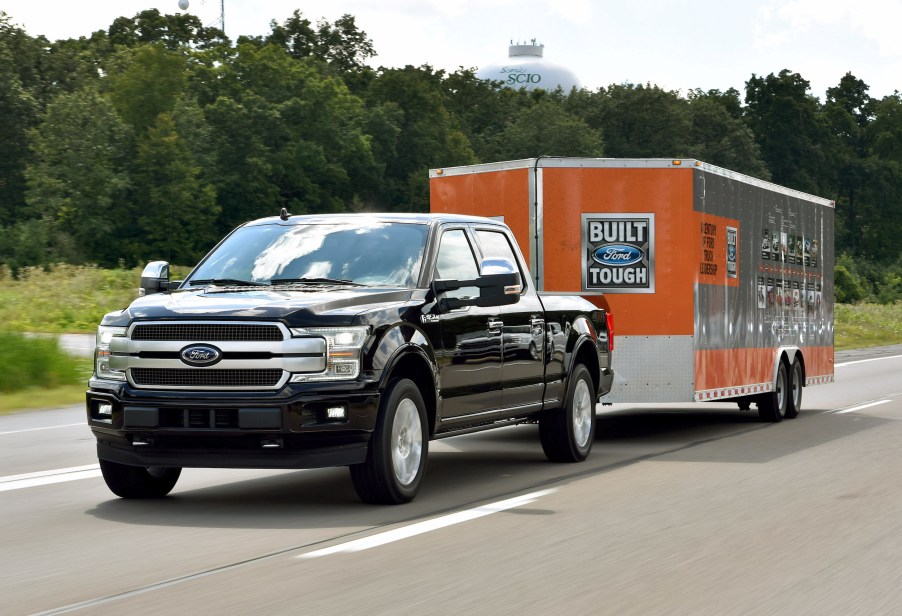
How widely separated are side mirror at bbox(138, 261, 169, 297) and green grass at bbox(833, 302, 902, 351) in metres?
35.8

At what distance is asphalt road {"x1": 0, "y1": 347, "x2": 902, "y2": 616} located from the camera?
22.0ft

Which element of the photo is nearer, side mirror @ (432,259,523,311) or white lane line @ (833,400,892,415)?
side mirror @ (432,259,523,311)

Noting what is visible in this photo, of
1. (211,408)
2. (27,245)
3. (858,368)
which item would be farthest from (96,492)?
(27,245)

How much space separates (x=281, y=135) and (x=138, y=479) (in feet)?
276

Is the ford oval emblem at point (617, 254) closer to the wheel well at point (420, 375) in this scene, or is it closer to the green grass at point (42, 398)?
the wheel well at point (420, 375)

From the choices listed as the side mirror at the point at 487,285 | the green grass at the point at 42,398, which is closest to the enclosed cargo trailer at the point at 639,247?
the side mirror at the point at 487,285

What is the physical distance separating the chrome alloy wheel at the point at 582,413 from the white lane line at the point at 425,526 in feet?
7.03

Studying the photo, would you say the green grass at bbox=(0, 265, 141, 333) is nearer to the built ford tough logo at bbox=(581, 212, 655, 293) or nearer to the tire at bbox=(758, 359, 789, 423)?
the tire at bbox=(758, 359, 789, 423)

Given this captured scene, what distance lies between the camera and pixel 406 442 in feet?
32.1

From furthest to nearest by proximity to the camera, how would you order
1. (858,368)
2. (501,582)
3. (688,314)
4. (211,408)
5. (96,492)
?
(858,368)
(688,314)
(96,492)
(211,408)
(501,582)

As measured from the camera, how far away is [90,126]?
8331 cm

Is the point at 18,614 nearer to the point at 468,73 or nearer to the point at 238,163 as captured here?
the point at 238,163

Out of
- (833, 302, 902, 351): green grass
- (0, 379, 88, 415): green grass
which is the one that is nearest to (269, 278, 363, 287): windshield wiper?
(0, 379, 88, 415): green grass

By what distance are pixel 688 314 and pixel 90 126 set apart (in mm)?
72234
